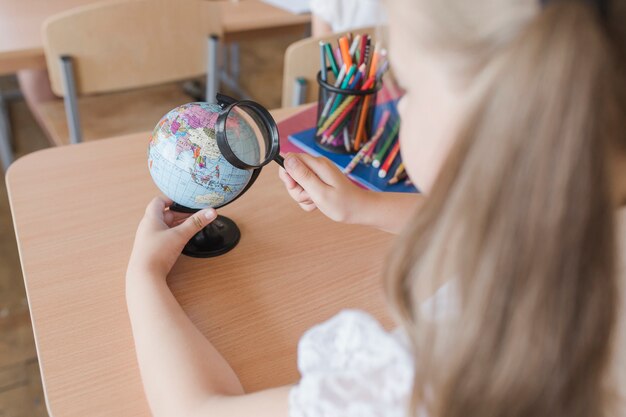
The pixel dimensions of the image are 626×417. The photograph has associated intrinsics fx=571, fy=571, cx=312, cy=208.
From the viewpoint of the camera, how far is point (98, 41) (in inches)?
60.1

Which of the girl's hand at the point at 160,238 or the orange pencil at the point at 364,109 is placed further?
the orange pencil at the point at 364,109

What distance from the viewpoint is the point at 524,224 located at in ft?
1.42

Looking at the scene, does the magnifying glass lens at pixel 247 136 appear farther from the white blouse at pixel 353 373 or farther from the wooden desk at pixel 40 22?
the wooden desk at pixel 40 22

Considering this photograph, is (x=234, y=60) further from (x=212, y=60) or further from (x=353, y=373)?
(x=353, y=373)

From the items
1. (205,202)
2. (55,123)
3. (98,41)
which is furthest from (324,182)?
(55,123)

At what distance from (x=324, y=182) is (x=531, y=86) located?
0.54 metres

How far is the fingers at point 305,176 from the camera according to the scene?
2.90ft

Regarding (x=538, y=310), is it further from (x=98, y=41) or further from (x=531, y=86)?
(x=98, y=41)

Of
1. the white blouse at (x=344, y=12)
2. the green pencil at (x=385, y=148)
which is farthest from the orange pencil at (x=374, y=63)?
the white blouse at (x=344, y=12)

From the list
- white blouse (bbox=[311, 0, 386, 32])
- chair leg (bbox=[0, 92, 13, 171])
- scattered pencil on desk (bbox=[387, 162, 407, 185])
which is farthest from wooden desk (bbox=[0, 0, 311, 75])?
scattered pencil on desk (bbox=[387, 162, 407, 185])

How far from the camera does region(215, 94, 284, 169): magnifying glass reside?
81cm

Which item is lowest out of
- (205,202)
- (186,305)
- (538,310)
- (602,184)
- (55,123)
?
(55,123)

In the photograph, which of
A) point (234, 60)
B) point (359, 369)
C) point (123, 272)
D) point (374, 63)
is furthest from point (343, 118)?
point (234, 60)

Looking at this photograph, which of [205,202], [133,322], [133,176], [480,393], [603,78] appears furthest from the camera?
[133,176]
